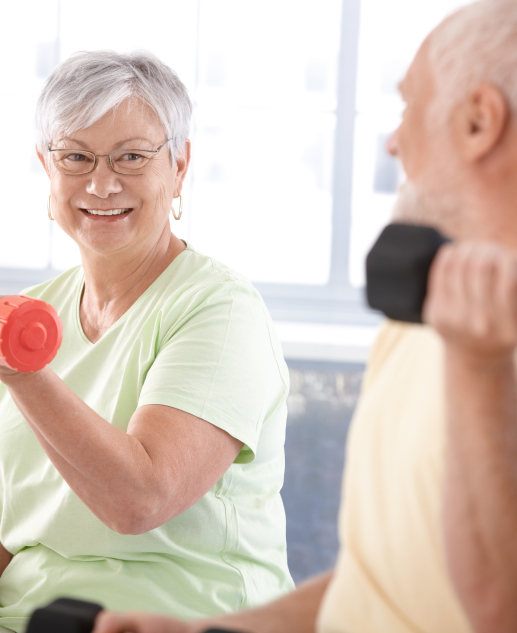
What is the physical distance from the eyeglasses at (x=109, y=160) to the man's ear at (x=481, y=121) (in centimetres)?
73

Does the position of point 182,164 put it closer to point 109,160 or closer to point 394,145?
point 109,160

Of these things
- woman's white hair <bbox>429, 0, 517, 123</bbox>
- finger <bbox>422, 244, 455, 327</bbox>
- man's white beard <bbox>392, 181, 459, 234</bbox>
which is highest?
woman's white hair <bbox>429, 0, 517, 123</bbox>

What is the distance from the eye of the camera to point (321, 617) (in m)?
0.68

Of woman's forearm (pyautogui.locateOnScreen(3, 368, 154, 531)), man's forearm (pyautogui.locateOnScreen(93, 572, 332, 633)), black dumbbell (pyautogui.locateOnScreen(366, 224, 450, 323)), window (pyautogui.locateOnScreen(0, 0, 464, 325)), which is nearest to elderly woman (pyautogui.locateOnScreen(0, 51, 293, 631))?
woman's forearm (pyautogui.locateOnScreen(3, 368, 154, 531))

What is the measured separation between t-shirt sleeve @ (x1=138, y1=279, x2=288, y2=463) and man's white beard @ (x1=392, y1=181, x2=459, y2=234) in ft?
1.46

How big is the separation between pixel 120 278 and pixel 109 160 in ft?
0.67

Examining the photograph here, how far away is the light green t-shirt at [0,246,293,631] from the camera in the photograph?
1074 millimetres

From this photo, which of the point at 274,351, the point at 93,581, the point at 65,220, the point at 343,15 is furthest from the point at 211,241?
the point at 93,581

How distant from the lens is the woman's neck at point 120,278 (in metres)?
1.29

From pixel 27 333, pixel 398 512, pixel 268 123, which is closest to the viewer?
pixel 398 512

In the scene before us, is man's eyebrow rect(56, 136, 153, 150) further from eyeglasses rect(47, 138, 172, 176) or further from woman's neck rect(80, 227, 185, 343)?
woman's neck rect(80, 227, 185, 343)

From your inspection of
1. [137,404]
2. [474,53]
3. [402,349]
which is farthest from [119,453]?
[474,53]

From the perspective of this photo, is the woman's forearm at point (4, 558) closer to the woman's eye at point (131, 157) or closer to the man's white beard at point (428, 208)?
the woman's eye at point (131, 157)

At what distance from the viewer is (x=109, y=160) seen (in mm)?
1249
